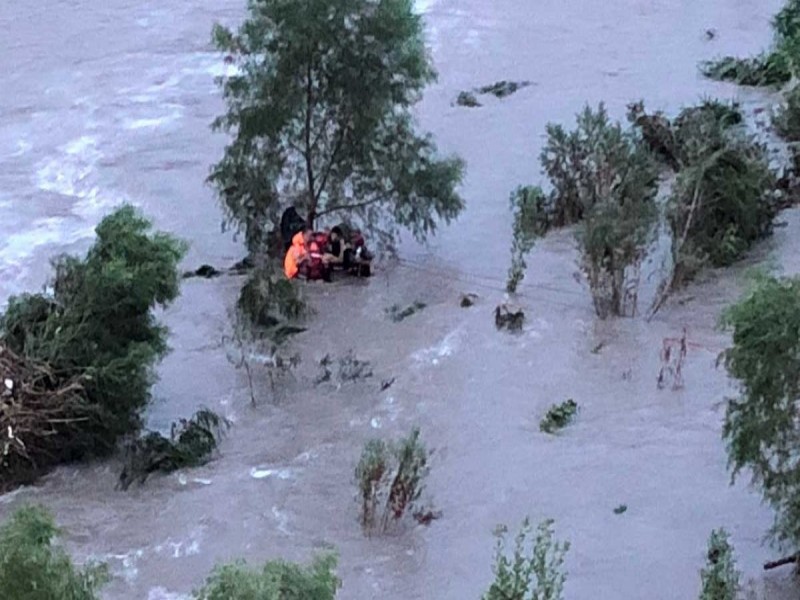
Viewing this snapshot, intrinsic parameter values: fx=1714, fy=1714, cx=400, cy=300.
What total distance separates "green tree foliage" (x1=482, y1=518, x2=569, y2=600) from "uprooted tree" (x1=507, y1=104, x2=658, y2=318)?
3.84 meters

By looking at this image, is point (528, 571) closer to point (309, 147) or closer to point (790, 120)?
point (309, 147)

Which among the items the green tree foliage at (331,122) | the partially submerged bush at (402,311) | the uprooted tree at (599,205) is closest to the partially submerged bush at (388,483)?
the uprooted tree at (599,205)

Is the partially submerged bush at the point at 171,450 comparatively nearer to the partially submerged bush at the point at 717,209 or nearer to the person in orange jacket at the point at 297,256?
the person in orange jacket at the point at 297,256

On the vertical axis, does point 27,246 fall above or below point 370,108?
below

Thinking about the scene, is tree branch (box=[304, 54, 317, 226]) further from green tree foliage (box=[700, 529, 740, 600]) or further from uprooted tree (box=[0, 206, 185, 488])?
green tree foliage (box=[700, 529, 740, 600])

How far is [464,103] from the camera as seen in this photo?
71.8ft

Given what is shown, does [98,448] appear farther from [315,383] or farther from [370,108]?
[370,108]

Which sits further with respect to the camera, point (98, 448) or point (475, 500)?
point (98, 448)

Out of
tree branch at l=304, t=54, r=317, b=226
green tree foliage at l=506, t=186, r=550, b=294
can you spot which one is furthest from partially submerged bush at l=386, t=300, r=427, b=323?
tree branch at l=304, t=54, r=317, b=226

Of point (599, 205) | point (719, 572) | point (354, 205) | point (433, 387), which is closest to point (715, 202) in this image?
point (599, 205)

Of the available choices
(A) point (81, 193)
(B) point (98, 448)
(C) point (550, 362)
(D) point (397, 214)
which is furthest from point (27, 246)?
(C) point (550, 362)

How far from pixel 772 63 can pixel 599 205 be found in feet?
24.9

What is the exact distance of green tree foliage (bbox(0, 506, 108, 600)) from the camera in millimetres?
7578

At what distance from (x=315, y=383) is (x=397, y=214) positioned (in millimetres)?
3179
